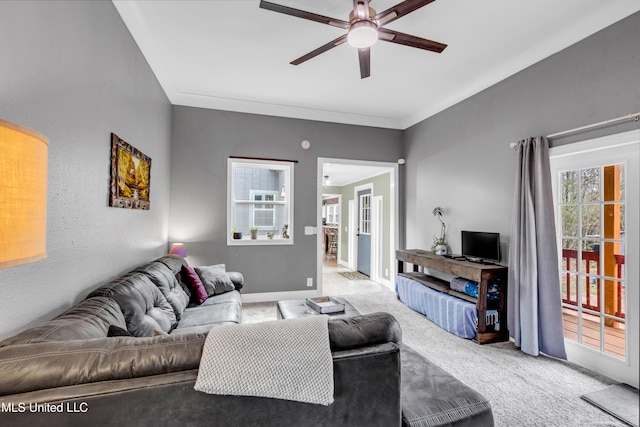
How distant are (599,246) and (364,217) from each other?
4853mm

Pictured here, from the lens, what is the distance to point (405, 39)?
2250 millimetres

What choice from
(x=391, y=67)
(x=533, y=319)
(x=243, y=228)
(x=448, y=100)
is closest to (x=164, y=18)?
(x=391, y=67)

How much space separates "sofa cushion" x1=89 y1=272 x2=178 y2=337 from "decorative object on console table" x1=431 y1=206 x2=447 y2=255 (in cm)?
323

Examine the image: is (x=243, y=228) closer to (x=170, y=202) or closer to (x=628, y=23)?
(x=170, y=202)

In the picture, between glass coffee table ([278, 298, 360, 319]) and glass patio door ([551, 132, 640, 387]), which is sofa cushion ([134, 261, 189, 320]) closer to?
glass coffee table ([278, 298, 360, 319])

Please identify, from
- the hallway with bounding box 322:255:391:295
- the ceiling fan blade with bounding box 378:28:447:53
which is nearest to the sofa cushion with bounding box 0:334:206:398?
the ceiling fan blade with bounding box 378:28:447:53

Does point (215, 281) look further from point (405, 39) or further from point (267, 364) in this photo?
point (405, 39)

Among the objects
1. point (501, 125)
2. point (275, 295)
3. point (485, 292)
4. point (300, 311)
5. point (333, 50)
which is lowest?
point (275, 295)

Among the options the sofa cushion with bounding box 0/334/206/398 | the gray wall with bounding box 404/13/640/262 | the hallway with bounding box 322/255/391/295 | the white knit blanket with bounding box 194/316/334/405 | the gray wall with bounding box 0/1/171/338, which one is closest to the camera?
the sofa cushion with bounding box 0/334/206/398

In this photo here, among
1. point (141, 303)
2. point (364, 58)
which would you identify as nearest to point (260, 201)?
point (364, 58)

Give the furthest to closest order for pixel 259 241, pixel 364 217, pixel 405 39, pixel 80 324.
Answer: pixel 364 217 < pixel 259 241 < pixel 405 39 < pixel 80 324

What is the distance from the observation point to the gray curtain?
2.62m

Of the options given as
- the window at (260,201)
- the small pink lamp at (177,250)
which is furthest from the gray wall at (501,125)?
the small pink lamp at (177,250)

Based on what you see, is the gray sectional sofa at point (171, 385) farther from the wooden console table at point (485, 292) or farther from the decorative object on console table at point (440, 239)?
the decorative object on console table at point (440, 239)
